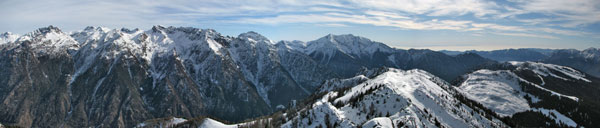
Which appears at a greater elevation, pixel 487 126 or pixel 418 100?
pixel 418 100

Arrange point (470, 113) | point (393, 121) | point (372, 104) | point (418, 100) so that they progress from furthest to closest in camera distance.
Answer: point (470, 113) < point (418, 100) < point (372, 104) < point (393, 121)

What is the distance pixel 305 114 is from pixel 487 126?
3338 inches

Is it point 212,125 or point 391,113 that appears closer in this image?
point 391,113

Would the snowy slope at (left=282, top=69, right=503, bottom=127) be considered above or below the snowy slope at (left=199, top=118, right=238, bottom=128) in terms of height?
above

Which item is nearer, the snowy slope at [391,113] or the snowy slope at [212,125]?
the snowy slope at [391,113]

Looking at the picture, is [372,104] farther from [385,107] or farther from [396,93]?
[396,93]

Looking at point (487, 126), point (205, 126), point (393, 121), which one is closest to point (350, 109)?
point (393, 121)

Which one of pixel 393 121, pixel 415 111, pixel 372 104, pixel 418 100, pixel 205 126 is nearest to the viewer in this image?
pixel 393 121

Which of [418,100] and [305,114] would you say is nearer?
[305,114]

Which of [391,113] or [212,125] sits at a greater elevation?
[391,113]

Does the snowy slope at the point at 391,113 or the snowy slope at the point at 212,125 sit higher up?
the snowy slope at the point at 391,113

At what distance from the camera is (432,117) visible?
131750 mm

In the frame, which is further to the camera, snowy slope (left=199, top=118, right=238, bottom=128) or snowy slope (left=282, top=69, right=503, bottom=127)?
snowy slope (left=199, top=118, right=238, bottom=128)

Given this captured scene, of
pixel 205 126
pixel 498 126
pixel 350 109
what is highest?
pixel 350 109
